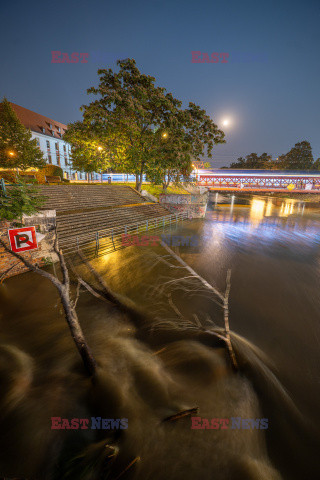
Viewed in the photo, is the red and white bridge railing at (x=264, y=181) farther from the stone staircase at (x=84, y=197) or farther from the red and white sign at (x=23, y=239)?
the red and white sign at (x=23, y=239)

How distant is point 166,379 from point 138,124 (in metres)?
24.3

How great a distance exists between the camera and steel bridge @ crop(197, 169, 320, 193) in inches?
1581

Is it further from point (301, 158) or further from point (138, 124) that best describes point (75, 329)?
point (301, 158)

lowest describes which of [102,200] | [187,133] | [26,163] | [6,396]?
[6,396]

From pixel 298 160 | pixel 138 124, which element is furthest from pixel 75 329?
pixel 298 160

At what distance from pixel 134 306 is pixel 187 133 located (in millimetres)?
23911

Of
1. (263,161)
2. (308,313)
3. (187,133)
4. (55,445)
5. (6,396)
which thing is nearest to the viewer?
(55,445)

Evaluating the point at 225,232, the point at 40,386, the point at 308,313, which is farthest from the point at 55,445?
the point at 225,232

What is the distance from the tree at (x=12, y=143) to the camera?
23609mm

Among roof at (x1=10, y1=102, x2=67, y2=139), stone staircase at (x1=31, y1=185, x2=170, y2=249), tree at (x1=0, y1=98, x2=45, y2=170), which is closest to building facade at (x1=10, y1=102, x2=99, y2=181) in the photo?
roof at (x1=10, y1=102, x2=67, y2=139)

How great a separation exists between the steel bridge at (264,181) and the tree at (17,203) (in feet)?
123

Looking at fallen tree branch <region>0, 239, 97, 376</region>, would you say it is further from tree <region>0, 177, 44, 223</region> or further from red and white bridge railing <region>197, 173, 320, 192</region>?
red and white bridge railing <region>197, 173, 320, 192</region>

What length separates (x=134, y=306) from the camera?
638 cm

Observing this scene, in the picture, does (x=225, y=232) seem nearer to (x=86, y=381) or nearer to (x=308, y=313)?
(x=308, y=313)
